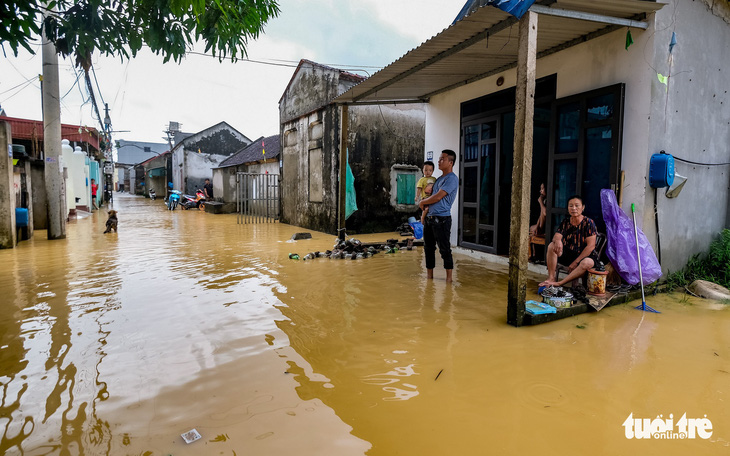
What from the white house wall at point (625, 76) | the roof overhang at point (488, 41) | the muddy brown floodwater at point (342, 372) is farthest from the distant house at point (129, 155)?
the white house wall at point (625, 76)

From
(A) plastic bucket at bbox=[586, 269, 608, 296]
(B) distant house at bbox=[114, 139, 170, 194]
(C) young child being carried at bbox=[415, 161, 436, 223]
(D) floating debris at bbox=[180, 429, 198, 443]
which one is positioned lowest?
(D) floating debris at bbox=[180, 429, 198, 443]

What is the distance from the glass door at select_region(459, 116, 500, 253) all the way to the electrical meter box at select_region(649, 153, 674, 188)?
→ 2.44 metres

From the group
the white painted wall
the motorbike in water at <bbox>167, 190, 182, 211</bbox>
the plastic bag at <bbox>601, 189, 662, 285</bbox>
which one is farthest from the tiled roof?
the plastic bag at <bbox>601, 189, 662, 285</bbox>

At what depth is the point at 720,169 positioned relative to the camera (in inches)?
225

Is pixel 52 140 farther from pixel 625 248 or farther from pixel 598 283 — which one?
pixel 625 248

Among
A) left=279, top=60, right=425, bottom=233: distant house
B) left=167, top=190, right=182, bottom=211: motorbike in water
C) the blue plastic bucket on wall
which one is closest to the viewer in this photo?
the blue plastic bucket on wall

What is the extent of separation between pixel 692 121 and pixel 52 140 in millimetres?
13144

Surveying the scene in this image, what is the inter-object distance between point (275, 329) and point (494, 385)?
2.04 meters

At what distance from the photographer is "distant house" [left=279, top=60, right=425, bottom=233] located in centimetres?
1175

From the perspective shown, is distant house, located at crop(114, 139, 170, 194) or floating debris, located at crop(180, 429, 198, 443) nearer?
floating debris, located at crop(180, 429, 198, 443)

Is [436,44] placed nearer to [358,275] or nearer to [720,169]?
[358,275]

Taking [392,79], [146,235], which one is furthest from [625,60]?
[146,235]

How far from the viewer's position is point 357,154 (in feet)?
38.8

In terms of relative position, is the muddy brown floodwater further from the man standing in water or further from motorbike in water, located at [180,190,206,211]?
motorbike in water, located at [180,190,206,211]
